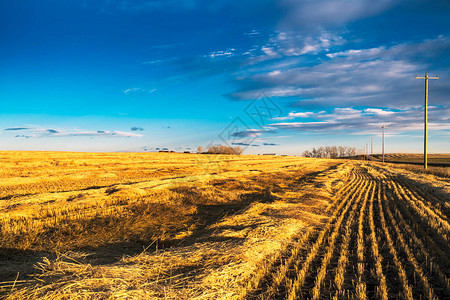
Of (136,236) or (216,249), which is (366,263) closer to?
(216,249)

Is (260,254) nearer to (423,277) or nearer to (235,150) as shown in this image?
(423,277)

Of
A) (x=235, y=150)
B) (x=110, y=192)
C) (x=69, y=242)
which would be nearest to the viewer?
(x=69, y=242)

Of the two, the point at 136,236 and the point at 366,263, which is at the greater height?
the point at 366,263

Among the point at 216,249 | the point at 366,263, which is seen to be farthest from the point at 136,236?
the point at 366,263

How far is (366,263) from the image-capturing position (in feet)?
19.7

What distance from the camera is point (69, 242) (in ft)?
25.1

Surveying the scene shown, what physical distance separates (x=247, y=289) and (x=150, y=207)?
27.7 feet

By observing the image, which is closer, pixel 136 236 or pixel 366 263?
pixel 366 263

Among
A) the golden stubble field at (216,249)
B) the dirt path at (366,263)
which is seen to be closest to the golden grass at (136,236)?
the golden stubble field at (216,249)

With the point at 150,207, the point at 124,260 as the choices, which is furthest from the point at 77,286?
the point at 150,207

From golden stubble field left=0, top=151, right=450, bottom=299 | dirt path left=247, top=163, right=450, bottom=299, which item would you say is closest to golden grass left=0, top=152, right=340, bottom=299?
golden stubble field left=0, top=151, right=450, bottom=299

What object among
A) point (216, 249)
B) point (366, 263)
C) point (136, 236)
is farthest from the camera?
point (136, 236)

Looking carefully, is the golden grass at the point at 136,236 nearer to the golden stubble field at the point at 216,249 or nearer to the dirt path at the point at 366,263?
the golden stubble field at the point at 216,249

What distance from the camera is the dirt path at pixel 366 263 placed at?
15.6 ft
